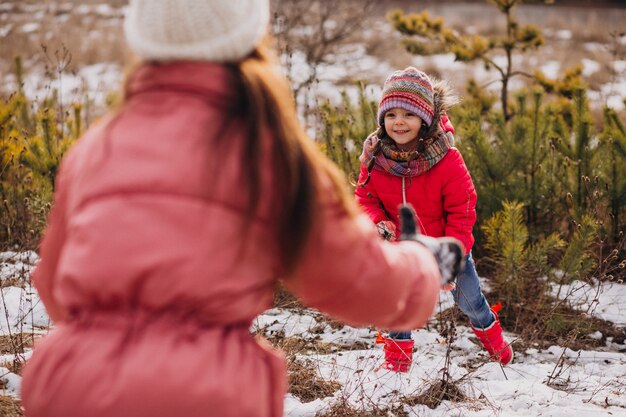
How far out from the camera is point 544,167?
4.61 metres

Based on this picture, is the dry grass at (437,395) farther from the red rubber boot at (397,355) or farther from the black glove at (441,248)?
the black glove at (441,248)

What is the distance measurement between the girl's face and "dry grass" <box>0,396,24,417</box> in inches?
77.2

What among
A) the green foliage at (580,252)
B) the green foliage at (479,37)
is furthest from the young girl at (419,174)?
the green foliage at (479,37)

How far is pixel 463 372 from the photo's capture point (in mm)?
3398

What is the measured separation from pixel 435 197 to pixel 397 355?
768mm

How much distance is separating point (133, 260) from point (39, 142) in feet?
13.0

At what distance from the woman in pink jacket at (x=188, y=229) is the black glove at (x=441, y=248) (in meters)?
0.22

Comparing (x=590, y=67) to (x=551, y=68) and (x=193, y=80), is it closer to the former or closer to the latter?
(x=551, y=68)

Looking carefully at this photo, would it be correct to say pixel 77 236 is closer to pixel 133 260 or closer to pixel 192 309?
pixel 133 260

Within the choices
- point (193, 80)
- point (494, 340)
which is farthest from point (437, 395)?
point (193, 80)

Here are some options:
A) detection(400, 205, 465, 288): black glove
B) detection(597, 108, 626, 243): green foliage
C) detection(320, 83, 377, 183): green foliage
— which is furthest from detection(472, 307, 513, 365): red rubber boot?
detection(400, 205, 465, 288): black glove

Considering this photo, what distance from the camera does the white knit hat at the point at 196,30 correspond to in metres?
1.17

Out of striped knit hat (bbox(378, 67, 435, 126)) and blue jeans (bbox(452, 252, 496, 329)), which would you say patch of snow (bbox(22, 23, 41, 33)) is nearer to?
striped knit hat (bbox(378, 67, 435, 126))

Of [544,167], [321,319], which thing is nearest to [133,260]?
[321,319]
